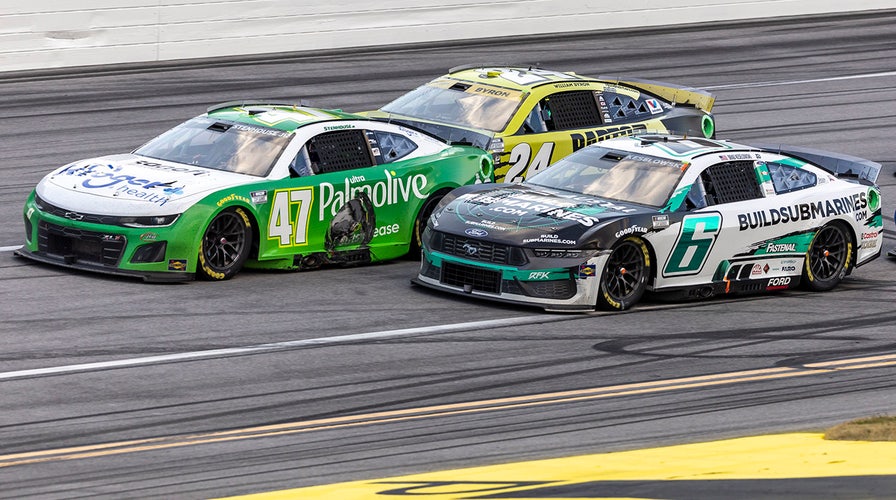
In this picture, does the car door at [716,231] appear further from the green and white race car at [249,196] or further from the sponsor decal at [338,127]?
the sponsor decal at [338,127]

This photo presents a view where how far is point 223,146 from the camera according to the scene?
48.2 ft

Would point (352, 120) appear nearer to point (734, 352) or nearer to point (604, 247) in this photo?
point (604, 247)

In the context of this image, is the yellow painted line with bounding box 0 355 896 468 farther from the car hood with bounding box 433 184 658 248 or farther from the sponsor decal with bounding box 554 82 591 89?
the sponsor decal with bounding box 554 82 591 89

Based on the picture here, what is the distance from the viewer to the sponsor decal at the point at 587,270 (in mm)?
13406

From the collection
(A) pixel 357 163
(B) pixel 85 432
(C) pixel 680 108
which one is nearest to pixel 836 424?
(B) pixel 85 432

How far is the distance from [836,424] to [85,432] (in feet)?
15.1

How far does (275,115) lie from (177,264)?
2117 mm

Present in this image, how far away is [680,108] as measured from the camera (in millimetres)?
18734

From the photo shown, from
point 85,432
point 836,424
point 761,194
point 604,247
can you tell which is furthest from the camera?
point 761,194

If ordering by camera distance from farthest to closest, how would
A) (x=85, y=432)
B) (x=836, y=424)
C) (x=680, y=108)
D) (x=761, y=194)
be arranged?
(x=680, y=108), (x=761, y=194), (x=836, y=424), (x=85, y=432)

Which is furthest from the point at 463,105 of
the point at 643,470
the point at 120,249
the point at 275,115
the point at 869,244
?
the point at 643,470

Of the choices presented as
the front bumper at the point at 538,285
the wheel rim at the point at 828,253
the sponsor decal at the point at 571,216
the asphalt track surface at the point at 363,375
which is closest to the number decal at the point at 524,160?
the asphalt track surface at the point at 363,375

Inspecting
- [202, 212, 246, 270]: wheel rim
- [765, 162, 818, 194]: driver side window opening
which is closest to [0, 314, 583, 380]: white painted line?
[202, 212, 246, 270]: wheel rim

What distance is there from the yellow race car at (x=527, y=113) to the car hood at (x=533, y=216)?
230 centimetres
